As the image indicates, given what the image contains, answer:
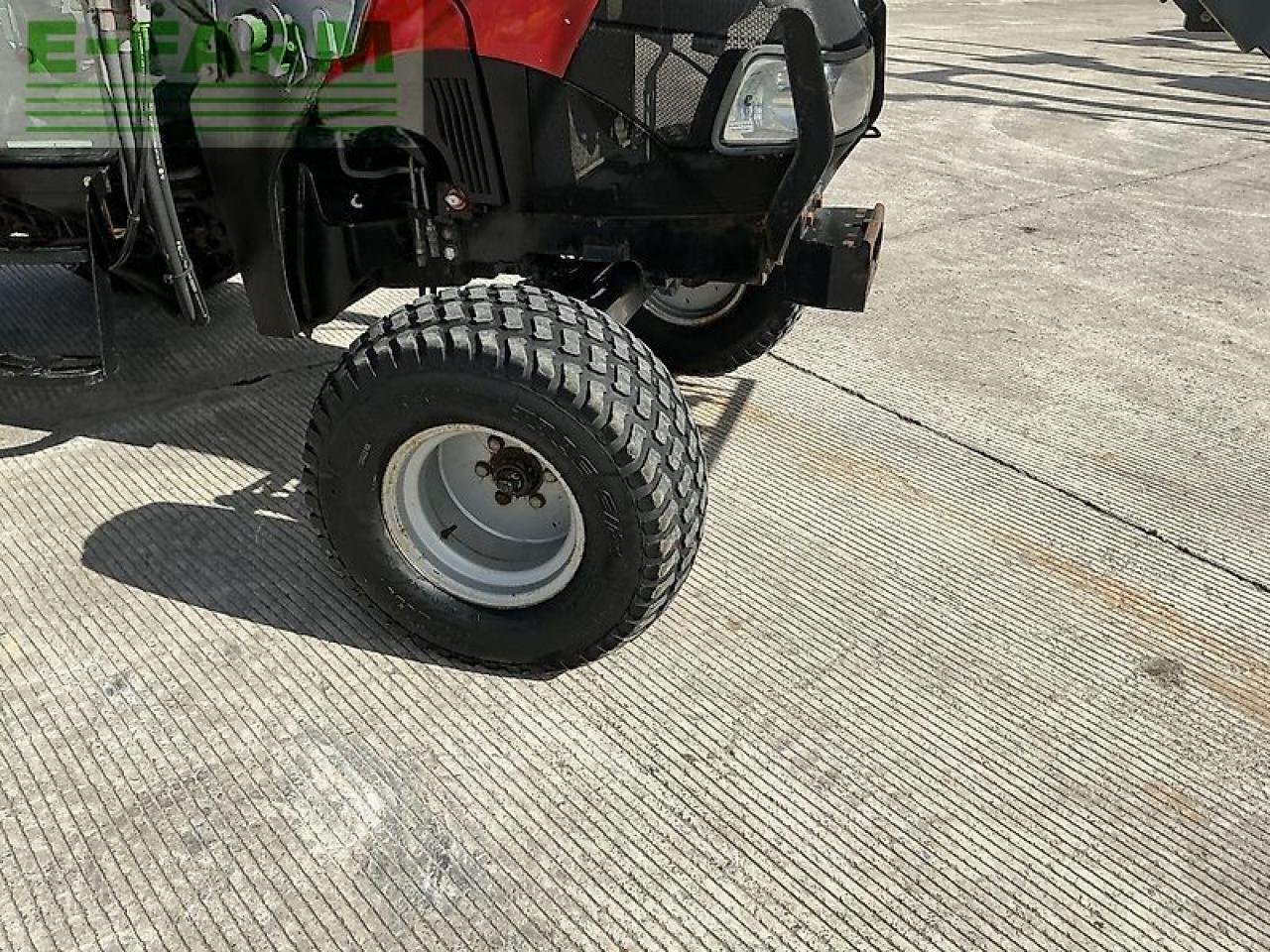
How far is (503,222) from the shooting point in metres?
2.70

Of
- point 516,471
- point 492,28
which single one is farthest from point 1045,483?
point 492,28

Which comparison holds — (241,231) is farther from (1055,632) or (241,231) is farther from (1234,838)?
(1234,838)

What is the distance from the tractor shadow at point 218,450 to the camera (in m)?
2.73

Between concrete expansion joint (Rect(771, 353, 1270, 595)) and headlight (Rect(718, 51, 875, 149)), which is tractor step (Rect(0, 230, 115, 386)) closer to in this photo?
headlight (Rect(718, 51, 875, 149))

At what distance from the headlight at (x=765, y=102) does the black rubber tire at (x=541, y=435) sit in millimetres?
523

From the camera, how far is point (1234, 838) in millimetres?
2150

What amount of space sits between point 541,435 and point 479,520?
1.58 feet

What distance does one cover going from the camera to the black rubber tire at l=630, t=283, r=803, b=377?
3.66 metres

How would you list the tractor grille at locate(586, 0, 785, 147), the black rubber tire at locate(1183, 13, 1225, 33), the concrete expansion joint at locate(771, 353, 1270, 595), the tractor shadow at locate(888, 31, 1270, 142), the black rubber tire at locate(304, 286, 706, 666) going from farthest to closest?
the tractor shadow at locate(888, 31, 1270, 142), the black rubber tire at locate(1183, 13, 1225, 33), the concrete expansion joint at locate(771, 353, 1270, 595), the tractor grille at locate(586, 0, 785, 147), the black rubber tire at locate(304, 286, 706, 666)

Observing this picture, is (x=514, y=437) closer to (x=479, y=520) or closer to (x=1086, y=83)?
(x=479, y=520)

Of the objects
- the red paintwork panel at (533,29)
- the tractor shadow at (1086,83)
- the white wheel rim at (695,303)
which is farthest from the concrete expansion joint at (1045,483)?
the tractor shadow at (1086,83)

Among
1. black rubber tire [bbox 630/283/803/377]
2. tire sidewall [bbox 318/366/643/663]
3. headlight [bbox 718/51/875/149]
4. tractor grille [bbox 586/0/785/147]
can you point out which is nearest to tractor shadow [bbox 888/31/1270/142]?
black rubber tire [bbox 630/283/803/377]

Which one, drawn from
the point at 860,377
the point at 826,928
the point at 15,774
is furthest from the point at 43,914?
the point at 860,377

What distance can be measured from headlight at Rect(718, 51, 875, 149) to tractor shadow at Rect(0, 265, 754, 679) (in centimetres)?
123
